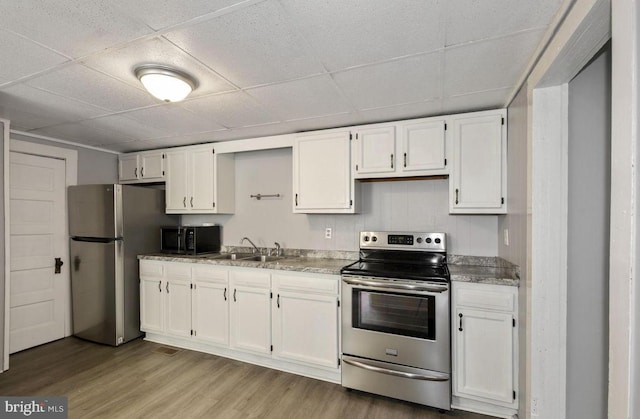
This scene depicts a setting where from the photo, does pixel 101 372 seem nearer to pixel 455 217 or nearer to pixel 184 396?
pixel 184 396

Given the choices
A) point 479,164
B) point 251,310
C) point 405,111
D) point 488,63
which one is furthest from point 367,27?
point 251,310

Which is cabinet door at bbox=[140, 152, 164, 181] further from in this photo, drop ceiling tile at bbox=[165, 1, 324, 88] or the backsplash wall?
drop ceiling tile at bbox=[165, 1, 324, 88]

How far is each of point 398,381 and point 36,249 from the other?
388cm

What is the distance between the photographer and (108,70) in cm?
179

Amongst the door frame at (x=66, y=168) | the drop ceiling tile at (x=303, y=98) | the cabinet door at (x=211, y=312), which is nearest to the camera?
the drop ceiling tile at (x=303, y=98)

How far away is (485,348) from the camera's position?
6.83 ft

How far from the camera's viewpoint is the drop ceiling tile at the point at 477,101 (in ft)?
7.01

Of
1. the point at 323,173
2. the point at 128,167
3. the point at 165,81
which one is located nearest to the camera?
the point at 165,81

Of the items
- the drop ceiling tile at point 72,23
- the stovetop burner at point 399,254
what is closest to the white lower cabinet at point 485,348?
the stovetop burner at point 399,254

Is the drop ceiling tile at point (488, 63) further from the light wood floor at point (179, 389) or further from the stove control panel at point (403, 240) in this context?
the light wood floor at point (179, 389)

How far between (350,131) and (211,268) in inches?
75.4

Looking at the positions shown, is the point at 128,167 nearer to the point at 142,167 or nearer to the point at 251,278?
the point at 142,167

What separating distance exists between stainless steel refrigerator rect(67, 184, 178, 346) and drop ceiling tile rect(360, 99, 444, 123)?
2.70m

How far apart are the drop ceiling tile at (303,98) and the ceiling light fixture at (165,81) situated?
421 mm
